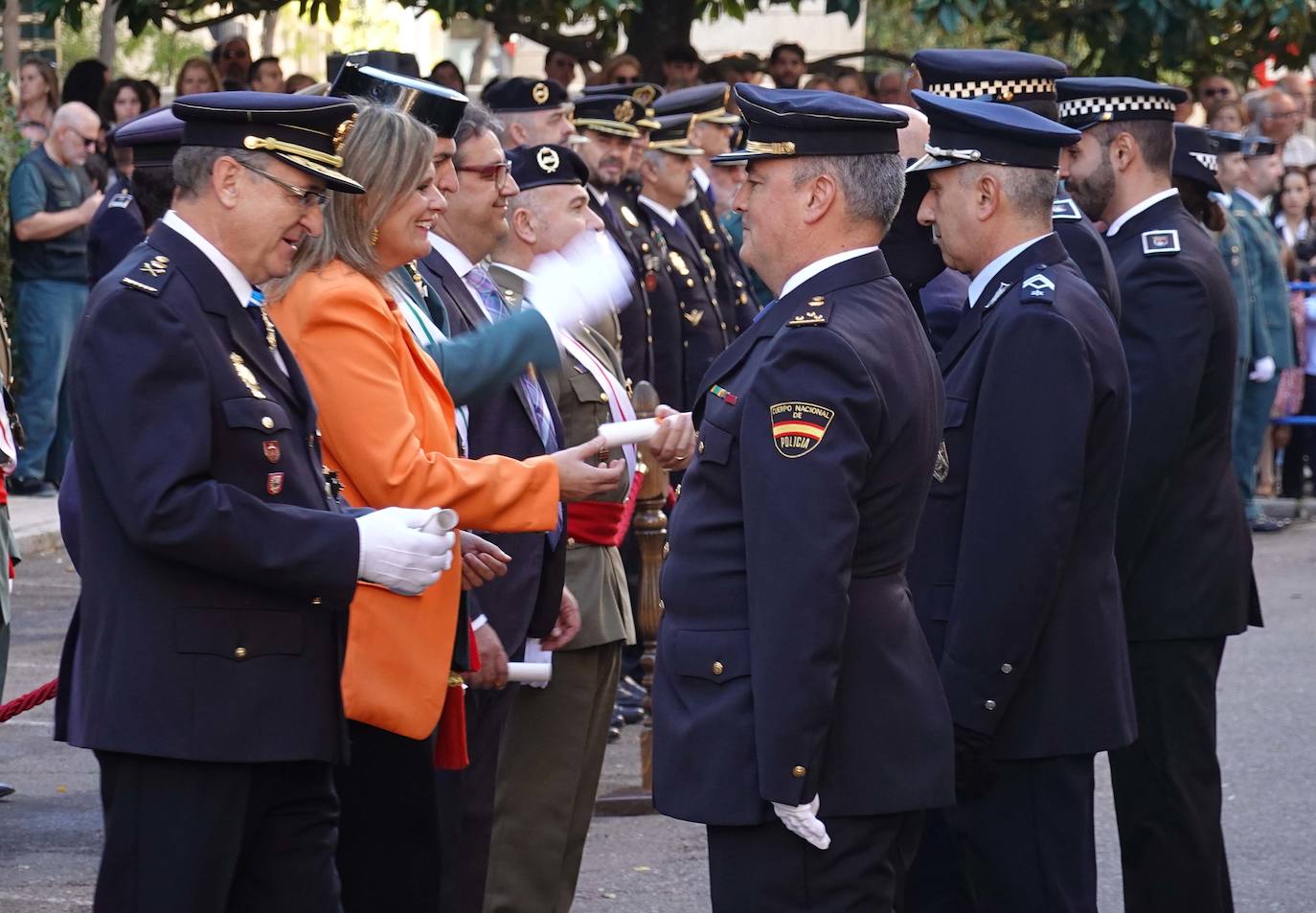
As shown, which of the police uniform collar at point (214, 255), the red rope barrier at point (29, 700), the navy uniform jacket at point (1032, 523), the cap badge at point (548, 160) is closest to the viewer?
the police uniform collar at point (214, 255)

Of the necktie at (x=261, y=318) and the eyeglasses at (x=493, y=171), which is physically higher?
the eyeglasses at (x=493, y=171)

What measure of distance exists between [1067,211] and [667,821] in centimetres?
253

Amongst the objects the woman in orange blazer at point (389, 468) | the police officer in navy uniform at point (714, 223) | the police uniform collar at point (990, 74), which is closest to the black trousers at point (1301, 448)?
the police officer in navy uniform at point (714, 223)

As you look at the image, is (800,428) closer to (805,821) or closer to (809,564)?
(809,564)

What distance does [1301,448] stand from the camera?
1372 centimetres

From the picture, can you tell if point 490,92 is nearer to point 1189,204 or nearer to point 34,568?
point 1189,204

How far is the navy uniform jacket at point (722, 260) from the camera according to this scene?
988 centimetres

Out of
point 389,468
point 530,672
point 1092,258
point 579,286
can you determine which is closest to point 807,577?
point 389,468

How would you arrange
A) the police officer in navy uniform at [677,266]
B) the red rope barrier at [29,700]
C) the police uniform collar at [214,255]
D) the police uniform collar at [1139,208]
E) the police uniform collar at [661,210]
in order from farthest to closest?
the police uniform collar at [661,210] < the police officer in navy uniform at [677,266] < the police uniform collar at [1139,208] < the red rope barrier at [29,700] < the police uniform collar at [214,255]

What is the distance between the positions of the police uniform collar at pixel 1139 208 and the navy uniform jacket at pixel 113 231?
650 centimetres

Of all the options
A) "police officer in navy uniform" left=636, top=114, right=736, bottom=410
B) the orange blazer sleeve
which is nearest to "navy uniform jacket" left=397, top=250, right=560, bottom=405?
the orange blazer sleeve

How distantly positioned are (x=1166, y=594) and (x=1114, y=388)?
95 centimetres

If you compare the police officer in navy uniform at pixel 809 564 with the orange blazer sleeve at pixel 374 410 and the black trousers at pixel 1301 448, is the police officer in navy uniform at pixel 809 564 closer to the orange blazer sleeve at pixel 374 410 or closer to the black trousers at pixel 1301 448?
the orange blazer sleeve at pixel 374 410

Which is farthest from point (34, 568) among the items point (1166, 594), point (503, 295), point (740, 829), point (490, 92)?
point (740, 829)
